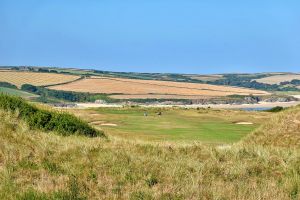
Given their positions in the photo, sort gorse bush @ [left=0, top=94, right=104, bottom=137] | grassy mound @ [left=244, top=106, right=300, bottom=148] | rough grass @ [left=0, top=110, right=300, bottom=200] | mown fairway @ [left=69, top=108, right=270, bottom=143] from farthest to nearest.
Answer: mown fairway @ [left=69, top=108, right=270, bottom=143] < grassy mound @ [left=244, top=106, right=300, bottom=148] < gorse bush @ [left=0, top=94, right=104, bottom=137] < rough grass @ [left=0, top=110, right=300, bottom=200]

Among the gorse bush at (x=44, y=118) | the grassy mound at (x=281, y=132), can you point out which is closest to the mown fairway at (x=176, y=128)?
the gorse bush at (x=44, y=118)

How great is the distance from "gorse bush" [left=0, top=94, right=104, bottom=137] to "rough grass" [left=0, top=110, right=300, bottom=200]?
5475mm

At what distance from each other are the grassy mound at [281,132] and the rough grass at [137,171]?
7173 millimetres

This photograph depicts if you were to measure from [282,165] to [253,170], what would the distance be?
2.88 ft

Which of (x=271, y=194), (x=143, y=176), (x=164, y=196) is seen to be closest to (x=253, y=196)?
(x=271, y=194)

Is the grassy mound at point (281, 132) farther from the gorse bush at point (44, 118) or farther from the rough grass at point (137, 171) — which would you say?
the gorse bush at point (44, 118)

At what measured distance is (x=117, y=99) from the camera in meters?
187

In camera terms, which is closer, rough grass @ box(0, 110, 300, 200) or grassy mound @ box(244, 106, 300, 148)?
rough grass @ box(0, 110, 300, 200)

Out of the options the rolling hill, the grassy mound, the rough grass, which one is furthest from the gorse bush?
the grassy mound

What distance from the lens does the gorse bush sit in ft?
69.9

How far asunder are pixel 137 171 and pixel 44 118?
427 inches

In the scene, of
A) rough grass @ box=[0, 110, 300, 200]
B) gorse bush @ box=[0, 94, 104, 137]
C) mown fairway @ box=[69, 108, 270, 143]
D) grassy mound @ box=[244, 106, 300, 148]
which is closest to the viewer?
rough grass @ box=[0, 110, 300, 200]

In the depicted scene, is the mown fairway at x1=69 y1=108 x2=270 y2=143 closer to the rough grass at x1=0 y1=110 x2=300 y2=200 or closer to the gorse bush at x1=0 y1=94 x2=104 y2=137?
the gorse bush at x1=0 y1=94 x2=104 y2=137

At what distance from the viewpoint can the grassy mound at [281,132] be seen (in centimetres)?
2239
